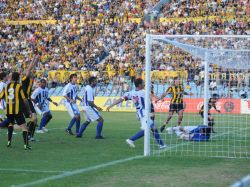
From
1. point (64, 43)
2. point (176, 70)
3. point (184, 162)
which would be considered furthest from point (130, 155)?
point (64, 43)

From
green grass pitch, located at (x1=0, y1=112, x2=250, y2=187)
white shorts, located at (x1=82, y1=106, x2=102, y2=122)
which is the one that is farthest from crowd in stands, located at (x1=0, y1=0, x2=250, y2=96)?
green grass pitch, located at (x1=0, y1=112, x2=250, y2=187)

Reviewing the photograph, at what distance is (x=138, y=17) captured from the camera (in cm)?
4819

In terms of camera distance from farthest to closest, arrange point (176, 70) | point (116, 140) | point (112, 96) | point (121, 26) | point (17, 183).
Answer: point (121, 26), point (112, 96), point (176, 70), point (116, 140), point (17, 183)

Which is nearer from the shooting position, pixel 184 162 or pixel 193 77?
pixel 184 162

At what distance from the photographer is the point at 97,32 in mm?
47469

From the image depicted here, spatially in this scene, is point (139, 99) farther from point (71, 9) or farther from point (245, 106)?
point (71, 9)

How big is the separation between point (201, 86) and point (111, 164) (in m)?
11.5

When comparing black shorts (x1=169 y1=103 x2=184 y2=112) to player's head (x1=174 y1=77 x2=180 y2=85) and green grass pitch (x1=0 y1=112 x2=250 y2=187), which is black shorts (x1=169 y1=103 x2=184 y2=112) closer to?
player's head (x1=174 y1=77 x2=180 y2=85)

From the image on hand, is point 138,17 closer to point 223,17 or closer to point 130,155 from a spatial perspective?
point 223,17

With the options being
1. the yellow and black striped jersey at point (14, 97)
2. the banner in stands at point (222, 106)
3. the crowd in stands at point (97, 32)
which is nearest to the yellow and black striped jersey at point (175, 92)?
the banner in stands at point (222, 106)

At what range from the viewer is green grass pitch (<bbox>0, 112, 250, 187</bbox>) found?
34.4ft

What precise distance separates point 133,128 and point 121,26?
24.8 metres

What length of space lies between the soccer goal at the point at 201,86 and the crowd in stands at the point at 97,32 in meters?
12.9

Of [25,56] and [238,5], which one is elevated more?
[238,5]
